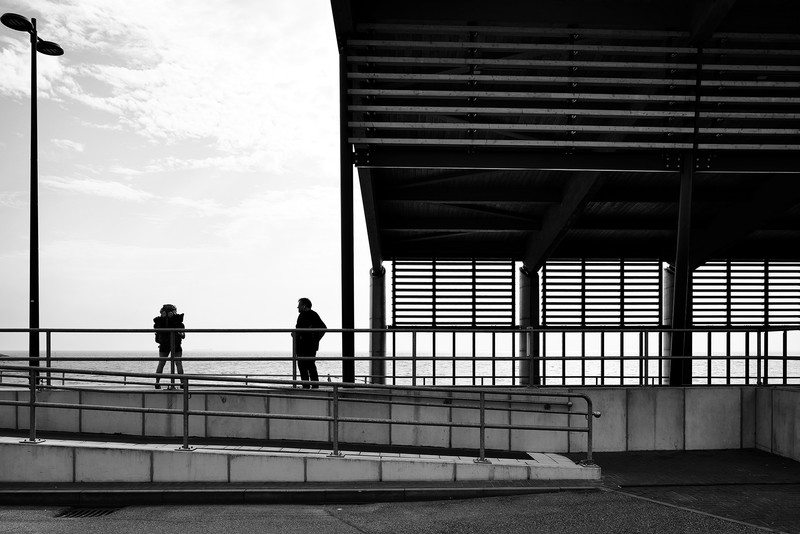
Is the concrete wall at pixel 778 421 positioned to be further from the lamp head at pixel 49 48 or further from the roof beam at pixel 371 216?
the lamp head at pixel 49 48

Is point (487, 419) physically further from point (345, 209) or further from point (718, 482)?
point (345, 209)

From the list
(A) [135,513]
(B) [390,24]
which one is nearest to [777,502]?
(A) [135,513]

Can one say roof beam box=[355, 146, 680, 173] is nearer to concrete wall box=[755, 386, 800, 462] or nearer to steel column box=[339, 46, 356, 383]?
steel column box=[339, 46, 356, 383]

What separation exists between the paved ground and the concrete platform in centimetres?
27

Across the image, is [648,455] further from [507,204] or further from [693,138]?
[507,204]

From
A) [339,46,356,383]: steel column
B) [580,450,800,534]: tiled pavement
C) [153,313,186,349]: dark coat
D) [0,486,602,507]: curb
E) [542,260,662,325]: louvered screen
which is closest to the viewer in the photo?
[580,450,800,534]: tiled pavement

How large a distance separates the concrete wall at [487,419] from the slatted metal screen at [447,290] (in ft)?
33.1

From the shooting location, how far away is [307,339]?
1037cm

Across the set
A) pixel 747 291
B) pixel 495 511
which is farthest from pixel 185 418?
pixel 747 291

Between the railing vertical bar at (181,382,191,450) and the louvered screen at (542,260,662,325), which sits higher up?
the louvered screen at (542,260,662,325)

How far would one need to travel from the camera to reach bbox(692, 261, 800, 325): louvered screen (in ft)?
63.7

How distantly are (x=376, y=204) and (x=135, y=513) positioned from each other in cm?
1055

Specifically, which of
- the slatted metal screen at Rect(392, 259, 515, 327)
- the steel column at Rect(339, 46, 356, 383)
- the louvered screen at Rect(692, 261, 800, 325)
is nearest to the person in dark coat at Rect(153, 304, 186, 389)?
the steel column at Rect(339, 46, 356, 383)

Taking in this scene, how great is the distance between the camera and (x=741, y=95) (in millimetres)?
11969
